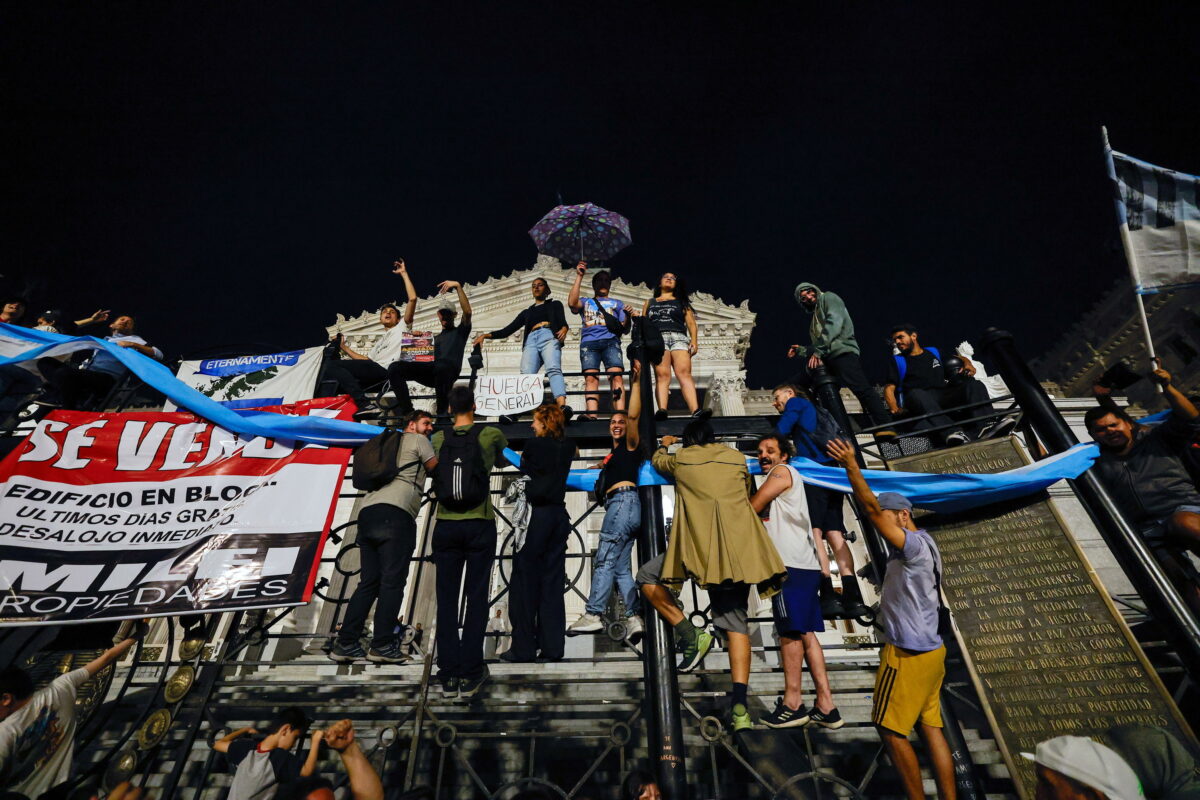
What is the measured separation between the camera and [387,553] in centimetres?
505

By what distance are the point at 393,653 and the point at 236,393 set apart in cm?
567

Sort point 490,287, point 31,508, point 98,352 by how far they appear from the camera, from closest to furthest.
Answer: point 31,508 < point 98,352 < point 490,287

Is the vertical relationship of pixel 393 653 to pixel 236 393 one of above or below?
below

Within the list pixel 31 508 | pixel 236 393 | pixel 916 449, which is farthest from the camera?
pixel 236 393

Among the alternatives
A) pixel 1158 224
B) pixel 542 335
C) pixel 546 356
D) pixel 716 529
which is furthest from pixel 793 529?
pixel 1158 224

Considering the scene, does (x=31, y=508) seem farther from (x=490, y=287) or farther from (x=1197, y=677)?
(x=490, y=287)

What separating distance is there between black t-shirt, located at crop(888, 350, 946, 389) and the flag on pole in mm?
2275

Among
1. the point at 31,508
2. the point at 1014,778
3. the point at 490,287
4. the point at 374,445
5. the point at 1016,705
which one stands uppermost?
the point at 490,287

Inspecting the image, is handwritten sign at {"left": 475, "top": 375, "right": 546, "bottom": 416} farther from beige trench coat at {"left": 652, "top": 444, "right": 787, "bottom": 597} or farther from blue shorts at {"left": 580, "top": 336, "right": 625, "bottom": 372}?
beige trench coat at {"left": 652, "top": 444, "right": 787, "bottom": 597}

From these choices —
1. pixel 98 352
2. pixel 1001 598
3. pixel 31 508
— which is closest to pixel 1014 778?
pixel 1001 598

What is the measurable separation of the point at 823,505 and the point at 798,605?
1999 mm

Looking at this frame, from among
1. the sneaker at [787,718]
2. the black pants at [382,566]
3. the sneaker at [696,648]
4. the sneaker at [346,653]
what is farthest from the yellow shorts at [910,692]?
the sneaker at [346,653]

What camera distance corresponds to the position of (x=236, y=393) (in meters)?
8.38

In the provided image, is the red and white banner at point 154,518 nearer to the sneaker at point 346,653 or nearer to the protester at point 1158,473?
the sneaker at point 346,653
